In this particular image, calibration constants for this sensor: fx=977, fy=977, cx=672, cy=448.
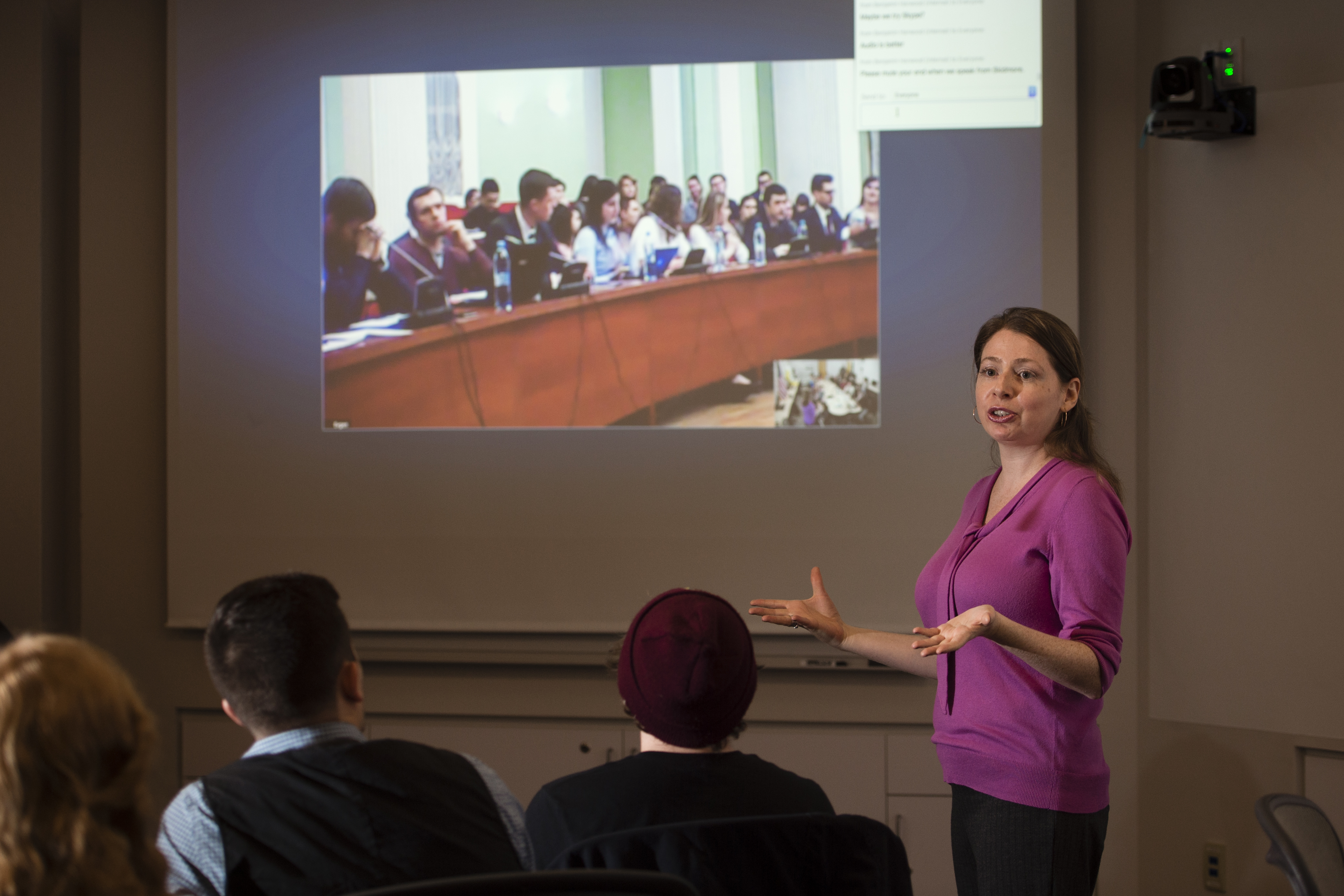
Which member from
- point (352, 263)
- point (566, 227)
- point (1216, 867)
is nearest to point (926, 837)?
point (1216, 867)

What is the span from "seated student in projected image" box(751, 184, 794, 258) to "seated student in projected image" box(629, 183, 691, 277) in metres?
0.23

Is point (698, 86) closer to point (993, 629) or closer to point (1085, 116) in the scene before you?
point (1085, 116)

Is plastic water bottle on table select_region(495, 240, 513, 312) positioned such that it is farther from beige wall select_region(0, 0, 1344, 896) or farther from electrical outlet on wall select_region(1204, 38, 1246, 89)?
electrical outlet on wall select_region(1204, 38, 1246, 89)

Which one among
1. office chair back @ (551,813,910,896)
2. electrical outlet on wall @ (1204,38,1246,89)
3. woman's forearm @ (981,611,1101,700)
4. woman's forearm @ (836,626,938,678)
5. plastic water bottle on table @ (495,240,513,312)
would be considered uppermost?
electrical outlet on wall @ (1204,38,1246,89)

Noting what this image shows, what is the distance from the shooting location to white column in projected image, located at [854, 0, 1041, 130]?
295cm

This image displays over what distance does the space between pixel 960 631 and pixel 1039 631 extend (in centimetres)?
22

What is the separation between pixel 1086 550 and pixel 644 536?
1.80 meters

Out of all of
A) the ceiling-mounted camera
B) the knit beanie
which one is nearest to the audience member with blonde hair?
the knit beanie

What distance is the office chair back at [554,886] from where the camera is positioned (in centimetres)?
79

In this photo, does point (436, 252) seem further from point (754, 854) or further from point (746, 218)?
point (754, 854)

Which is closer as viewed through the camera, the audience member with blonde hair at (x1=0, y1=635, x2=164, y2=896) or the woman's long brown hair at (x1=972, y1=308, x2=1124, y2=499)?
the audience member with blonde hair at (x1=0, y1=635, x2=164, y2=896)

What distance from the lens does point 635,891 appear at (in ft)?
2.89

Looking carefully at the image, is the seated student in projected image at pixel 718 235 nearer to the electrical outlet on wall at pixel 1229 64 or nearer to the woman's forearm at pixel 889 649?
the electrical outlet on wall at pixel 1229 64

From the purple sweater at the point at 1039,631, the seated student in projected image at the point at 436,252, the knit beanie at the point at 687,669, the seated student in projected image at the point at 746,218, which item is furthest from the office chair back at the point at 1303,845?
the seated student in projected image at the point at 436,252
